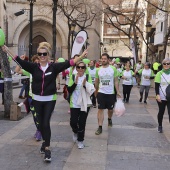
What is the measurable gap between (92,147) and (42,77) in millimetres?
1788

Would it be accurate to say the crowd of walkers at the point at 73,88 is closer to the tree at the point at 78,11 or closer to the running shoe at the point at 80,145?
the running shoe at the point at 80,145

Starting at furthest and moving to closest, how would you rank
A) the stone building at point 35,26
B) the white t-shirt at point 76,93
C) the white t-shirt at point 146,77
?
the stone building at point 35,26
the white t-shirt at point 146,77
the white t-shirt at point 76,93

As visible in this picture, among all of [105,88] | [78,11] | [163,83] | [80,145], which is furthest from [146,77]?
[78,11]

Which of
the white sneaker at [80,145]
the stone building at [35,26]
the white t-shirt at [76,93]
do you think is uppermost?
the stone building at [35,26]

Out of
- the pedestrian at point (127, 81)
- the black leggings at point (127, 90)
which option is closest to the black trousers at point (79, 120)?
the pedestrian at point (127, 81)

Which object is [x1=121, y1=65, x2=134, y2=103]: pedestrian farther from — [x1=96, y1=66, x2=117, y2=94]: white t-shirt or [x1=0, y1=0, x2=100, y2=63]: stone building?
[x1=0, y1=0, x2=100, y2=63]: stone building

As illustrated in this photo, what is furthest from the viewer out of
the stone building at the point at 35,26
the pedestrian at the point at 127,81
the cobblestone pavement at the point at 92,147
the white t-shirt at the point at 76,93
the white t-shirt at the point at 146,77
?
the stone building at the point at 35,26

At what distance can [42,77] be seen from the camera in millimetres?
4785

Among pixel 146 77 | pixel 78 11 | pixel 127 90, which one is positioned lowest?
pixel 127 90

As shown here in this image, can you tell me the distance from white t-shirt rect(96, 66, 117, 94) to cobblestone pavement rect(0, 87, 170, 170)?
3.27 feet

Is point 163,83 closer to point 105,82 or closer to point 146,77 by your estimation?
point 105,82

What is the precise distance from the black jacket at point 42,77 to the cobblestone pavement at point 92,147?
1170 millimetres

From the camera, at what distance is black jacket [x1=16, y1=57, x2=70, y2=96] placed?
4793 mm

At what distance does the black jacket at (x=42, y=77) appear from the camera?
15.7ft
